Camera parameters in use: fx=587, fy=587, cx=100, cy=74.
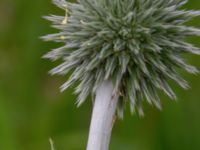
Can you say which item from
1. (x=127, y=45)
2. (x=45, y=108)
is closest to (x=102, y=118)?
(x=127, y=45)

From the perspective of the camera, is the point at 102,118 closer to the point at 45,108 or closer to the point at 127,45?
the point at 127,45

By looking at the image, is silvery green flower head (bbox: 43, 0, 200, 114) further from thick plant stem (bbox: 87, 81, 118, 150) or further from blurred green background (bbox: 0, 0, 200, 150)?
blurred green background (bbox: 0, 0, 200, 150)

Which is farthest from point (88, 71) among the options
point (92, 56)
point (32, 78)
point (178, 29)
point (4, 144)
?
point (32, 78)

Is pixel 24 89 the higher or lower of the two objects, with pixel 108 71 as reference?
lower

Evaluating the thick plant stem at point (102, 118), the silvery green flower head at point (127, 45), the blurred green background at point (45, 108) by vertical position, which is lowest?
the blurred green background at point (45, 108)

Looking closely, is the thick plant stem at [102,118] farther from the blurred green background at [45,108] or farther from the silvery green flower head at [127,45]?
the blurred green background at [45,108]

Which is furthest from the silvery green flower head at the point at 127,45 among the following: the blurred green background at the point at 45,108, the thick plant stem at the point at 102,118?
the blurred green background at the point at 45,108

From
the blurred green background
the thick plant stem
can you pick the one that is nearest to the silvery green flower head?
the thick plant stem

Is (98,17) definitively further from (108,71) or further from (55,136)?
(55,136)
